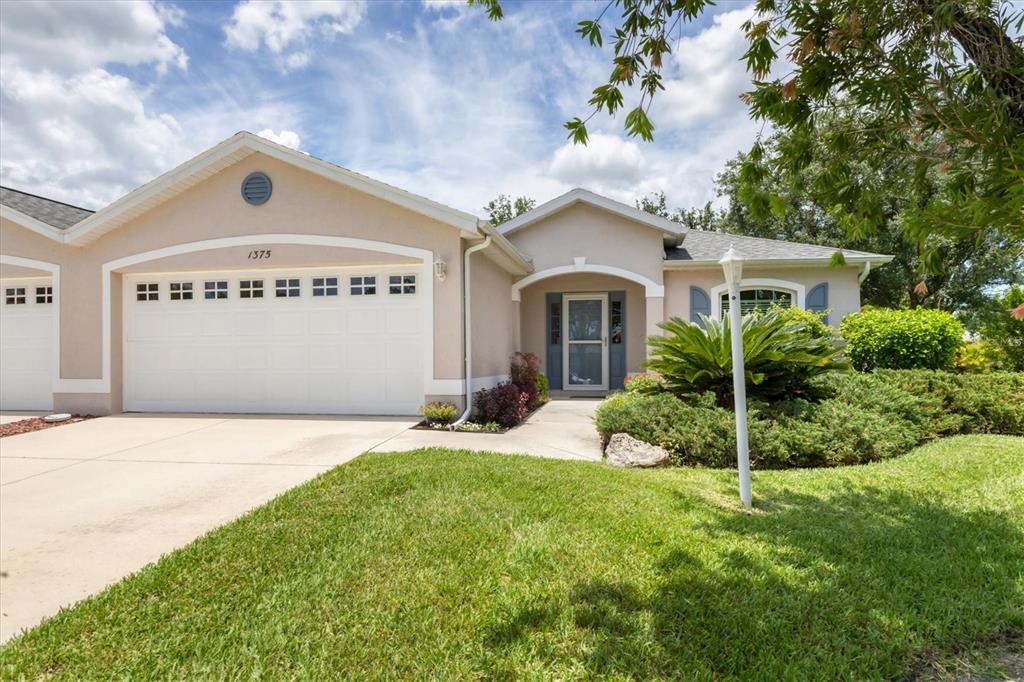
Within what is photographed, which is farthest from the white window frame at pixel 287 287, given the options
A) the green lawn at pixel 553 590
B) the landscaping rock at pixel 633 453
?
the landscaping rock at pixel 633 453

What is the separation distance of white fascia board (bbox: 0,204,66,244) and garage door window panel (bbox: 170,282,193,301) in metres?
1.95

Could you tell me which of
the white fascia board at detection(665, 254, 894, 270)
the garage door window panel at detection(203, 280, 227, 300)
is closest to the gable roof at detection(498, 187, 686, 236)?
the white fascia board at detection(665, 254, 894, 270)

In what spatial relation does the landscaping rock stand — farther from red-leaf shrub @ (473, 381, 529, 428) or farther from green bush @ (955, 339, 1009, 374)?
green bush @ (955, 339, 1009, 374)

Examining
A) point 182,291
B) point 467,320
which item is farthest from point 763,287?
point 182,291

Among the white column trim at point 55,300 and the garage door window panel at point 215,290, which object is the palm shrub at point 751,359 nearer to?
the garage door window panel at point 215,290

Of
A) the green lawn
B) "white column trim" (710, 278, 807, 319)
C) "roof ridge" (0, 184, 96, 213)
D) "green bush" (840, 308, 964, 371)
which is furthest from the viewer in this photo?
"white column trim" (710, 278, 807, 319)

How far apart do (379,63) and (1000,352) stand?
13.1 metres

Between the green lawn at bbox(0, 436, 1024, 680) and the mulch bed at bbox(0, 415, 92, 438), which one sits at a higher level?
the mulch bed at bbox(0, 415, 92, 438)

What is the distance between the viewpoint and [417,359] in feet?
29.6

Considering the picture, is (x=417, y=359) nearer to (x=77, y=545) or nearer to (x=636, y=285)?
(x=77, y=545)

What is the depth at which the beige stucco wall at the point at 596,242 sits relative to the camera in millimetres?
12234

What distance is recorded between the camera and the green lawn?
2439 millimetres

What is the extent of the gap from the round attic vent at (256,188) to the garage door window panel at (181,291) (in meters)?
2.13

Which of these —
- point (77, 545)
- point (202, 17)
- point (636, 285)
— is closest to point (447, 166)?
point (636, 285)
